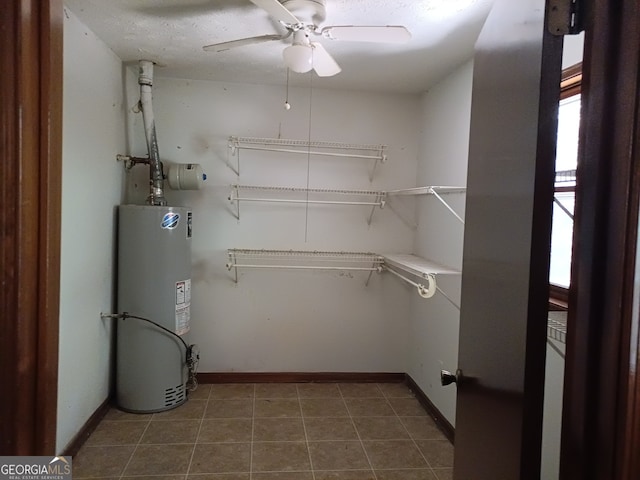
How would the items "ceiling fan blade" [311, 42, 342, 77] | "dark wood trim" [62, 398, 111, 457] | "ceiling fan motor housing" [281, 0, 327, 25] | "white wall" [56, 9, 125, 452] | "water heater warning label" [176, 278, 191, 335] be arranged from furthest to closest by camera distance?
"water heater warning label" [176, 278, 191, 335] → "dark wood trim" [62, 398, 111, 457] → "white wall" [56, 9, 125, 452] → "ceiling fan blade" [311, 42, 342, 77] → "ceiling fan motor housing" [281, 0, 327, 25]

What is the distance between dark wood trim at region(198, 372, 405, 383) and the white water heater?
45 centimetres

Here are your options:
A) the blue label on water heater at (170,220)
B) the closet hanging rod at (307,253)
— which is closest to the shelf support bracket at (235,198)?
the closet hanging rod at (307,253)

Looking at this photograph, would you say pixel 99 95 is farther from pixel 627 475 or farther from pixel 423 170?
pixel 627 475

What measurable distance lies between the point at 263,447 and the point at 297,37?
218cm

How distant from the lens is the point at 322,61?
193 centimetres

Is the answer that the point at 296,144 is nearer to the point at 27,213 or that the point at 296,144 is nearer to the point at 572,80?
the point at 572,80

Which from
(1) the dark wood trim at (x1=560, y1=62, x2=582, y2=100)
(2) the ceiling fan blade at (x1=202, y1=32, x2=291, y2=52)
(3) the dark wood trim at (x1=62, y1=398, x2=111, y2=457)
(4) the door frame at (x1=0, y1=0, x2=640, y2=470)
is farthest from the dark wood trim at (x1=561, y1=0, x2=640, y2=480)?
(3) the dark wood trim at (x1=62, y1=398, x2=111, y2=457)

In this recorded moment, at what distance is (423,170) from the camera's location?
3012 mm

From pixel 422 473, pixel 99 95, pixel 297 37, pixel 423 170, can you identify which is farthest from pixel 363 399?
pixel 99 95

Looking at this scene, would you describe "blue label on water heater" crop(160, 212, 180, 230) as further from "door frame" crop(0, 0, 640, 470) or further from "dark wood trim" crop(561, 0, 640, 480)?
"dark wood trim" crop(561, 0, 640, 480)

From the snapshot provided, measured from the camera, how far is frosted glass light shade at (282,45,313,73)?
1.74 meters

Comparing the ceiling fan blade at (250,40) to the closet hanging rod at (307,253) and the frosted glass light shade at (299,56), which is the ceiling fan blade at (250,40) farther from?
the closet hanging rod at (307,253)

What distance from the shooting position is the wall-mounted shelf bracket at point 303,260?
3.00m

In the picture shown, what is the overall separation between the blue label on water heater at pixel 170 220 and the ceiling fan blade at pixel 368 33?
151 cm
